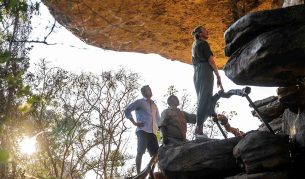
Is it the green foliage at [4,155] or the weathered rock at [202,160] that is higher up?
the weathered rock at [202,160]

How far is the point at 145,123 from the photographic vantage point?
268 inches

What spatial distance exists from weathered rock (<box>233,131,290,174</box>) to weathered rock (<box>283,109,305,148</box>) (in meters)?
0.21

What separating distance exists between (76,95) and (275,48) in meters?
16.7

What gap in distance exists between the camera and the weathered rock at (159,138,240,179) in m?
4.86

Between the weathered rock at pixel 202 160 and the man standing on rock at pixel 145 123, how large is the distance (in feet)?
4.59

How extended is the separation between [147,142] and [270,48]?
3.32 metres

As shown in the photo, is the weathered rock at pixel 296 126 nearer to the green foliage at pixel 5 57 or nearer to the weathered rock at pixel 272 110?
the weathered rock at pixel 272 110

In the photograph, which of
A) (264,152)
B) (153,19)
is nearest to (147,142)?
(264,152)

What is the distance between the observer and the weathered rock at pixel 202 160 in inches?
191

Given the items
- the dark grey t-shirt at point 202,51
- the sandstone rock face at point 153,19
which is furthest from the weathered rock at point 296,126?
the sandstone rock face at point 153,19

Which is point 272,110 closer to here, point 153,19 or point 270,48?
point 270,48

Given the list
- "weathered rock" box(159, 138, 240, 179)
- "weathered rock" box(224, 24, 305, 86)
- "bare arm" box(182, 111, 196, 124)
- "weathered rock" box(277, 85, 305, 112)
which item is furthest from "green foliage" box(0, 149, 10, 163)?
"bare arm" box(182, 111, 196, 124)

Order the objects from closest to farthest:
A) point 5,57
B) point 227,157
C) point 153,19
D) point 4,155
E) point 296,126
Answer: point 4,155
point 5,57
point 296,126
point 227,157
point 153,19

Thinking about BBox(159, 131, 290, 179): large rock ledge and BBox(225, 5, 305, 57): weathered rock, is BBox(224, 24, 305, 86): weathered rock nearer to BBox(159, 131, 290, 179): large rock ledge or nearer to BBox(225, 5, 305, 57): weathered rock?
BBox(225, 5, 305, 57): weathered rock
